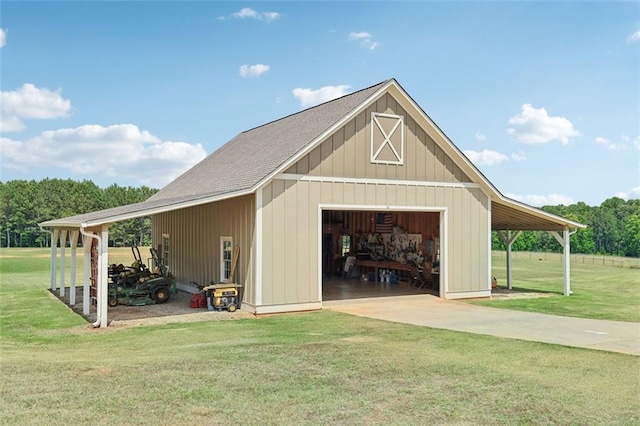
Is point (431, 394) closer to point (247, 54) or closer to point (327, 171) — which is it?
point (327, 171)

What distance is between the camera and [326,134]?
1408cm

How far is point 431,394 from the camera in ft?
20.4

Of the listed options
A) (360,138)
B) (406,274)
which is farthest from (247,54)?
(406,274)

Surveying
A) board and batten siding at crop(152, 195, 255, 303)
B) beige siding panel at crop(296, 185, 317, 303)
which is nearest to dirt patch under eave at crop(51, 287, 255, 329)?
board and batten siding at crop(152, 195, 255, 303)

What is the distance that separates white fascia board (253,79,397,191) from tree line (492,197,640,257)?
60577 mm

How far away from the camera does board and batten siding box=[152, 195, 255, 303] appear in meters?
13.6

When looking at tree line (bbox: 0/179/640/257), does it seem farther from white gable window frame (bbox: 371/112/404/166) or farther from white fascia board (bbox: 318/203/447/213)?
white gable window frame (bbox: 371/112/404/166)

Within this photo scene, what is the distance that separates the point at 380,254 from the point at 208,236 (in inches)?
309

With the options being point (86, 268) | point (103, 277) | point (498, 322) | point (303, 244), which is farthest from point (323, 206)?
point (86, 268)

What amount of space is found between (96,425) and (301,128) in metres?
12.6

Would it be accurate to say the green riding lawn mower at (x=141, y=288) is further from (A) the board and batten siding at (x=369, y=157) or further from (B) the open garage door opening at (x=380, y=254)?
(A) the board and batten siding at (x=369, y=157)

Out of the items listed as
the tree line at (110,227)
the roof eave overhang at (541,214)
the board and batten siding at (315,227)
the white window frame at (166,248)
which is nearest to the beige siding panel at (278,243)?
the board and batten siding at (315,227)

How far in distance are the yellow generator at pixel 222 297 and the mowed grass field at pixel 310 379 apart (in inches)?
105

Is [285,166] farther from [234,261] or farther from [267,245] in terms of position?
[234,261]
